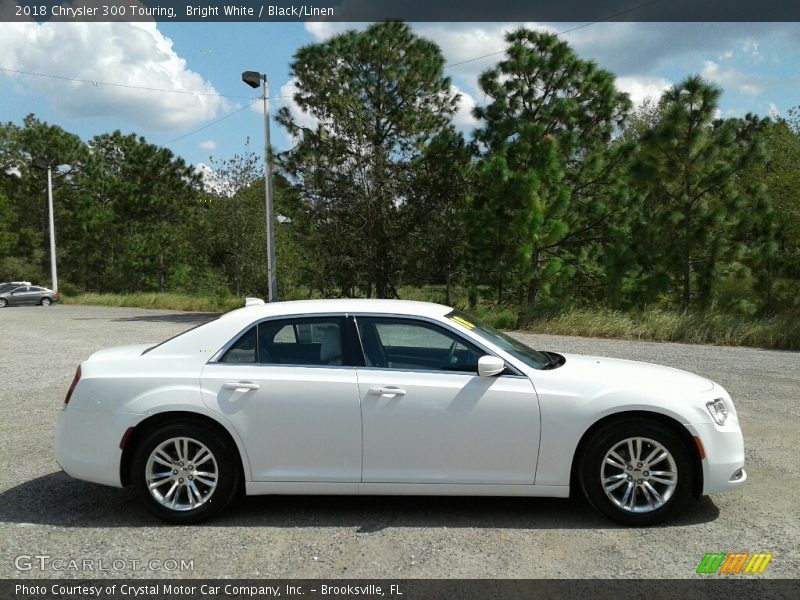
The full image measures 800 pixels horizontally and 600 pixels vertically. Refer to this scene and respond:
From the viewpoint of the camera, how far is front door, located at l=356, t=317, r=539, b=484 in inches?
167

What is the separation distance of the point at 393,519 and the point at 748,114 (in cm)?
2392

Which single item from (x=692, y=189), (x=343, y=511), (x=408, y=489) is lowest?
(x=343, y=511)

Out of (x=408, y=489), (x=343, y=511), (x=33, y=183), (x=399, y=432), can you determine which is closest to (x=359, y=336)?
(x=399, y=432)

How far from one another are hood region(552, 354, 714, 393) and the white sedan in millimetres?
15

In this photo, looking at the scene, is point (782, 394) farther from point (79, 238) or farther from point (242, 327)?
point (79, 238)

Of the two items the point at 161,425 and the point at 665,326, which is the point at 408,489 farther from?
the point at 665,326

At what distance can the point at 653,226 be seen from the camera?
1622cm

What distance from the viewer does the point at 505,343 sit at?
15.7 ft

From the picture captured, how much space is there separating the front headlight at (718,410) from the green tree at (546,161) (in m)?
13.3

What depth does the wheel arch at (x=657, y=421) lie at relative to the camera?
425 centimetres

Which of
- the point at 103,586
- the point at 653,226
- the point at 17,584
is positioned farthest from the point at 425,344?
the point at 653,226

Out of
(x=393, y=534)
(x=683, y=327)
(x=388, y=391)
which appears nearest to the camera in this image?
Result: (x=393, y=534)

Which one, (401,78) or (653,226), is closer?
(653,226)

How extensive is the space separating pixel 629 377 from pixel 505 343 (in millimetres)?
872
